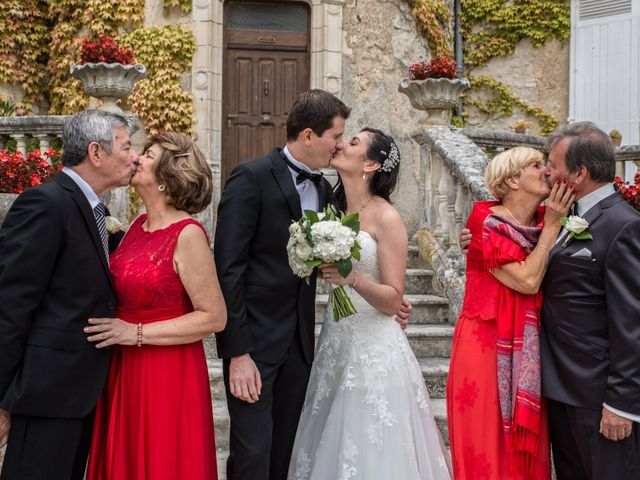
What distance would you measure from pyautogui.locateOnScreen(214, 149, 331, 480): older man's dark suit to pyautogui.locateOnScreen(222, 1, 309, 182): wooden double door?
6612 millimetres

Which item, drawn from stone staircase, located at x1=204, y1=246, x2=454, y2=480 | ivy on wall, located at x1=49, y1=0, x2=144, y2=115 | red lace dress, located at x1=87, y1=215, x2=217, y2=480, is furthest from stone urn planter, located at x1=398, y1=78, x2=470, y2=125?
red lace dress, located at x1=87, y1=215, x2=217, y2=480

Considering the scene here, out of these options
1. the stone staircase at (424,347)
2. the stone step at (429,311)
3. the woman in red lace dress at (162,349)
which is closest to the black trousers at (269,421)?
the woman in red lace dress at (162,349)

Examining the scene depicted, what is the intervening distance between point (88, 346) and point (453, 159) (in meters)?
4.11

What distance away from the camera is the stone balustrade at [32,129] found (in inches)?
259

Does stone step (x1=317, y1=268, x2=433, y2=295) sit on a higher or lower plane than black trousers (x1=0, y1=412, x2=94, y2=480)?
Answer: higher

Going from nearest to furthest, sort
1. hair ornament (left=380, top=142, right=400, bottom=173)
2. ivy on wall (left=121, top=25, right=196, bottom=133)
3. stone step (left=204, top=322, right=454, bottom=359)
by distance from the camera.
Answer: hair ornament (left=380, top=142, right=400, bottom=173) < stone step (left=204, top=322, right=454, bottom=359) < ivy on wall (left=121, top=25, right=196, bottom=133)

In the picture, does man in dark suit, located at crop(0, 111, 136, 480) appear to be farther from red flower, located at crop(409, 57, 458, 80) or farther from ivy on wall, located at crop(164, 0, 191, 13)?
ivy on wall, located at crop(164, 0, 191, 13)

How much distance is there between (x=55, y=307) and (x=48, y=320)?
0.17ft

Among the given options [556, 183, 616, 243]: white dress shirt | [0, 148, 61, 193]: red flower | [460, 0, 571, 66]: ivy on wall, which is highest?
[460, 0, 571, 66]: ivy on wall

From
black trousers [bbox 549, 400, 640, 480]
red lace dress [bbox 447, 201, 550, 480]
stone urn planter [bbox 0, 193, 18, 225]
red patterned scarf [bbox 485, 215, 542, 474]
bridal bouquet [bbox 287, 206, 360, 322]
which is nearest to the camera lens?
black trousers [bbox 549, 400, 640, 480]

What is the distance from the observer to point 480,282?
3125 mm

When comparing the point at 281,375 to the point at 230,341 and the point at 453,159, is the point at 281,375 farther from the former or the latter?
the point at 453,159

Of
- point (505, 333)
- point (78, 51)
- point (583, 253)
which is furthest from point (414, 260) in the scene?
point (78, 51)

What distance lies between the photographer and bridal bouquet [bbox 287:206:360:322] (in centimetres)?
272
